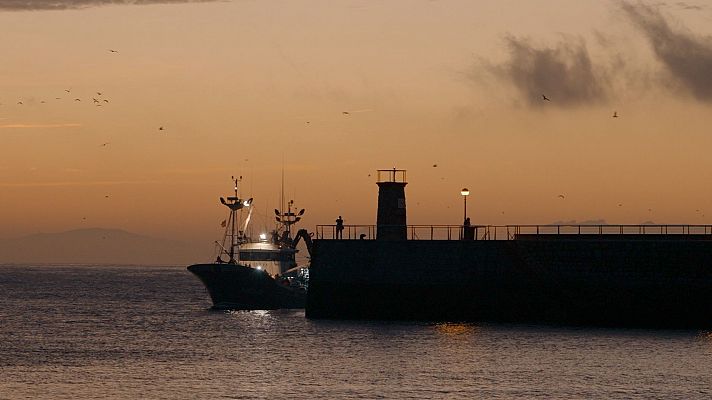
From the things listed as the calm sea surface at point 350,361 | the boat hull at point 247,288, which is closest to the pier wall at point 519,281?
the calm sea surface at point 350,361

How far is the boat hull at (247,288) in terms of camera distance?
326ft

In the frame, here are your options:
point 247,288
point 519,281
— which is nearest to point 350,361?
point 519,281

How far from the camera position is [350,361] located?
200 feet

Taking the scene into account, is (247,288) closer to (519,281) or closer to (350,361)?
(519,281)

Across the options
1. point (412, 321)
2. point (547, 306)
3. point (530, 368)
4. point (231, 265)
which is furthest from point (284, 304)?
point (530, 368)

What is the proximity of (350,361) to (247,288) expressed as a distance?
40.4 m

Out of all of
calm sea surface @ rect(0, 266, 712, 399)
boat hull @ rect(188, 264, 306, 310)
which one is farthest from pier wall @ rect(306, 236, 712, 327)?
boat hull @ rect(188, 264, 306, 310)

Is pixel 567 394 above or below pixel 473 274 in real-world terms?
below

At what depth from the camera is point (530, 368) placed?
58125 mm

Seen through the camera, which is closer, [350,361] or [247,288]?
[350,361]

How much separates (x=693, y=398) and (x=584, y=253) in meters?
26.5

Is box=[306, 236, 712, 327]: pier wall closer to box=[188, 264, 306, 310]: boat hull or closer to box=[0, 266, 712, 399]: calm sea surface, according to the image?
box=[0, 266, 712, 399]: calm sea surface

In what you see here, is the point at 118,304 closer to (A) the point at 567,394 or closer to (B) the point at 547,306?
(B) the point at 547,306

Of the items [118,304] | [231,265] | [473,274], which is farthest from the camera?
[118,304]
